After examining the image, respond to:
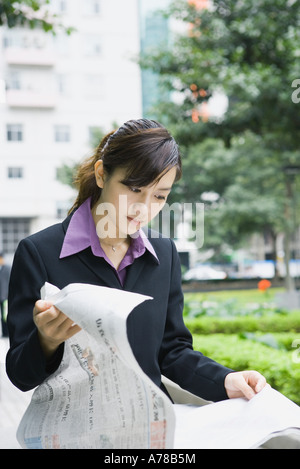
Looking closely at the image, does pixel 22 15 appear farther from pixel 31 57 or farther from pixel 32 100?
pixel 31 57

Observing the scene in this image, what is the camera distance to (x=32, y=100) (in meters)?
22.9

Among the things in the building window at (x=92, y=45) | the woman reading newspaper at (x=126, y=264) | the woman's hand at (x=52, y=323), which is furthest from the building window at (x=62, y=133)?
the woman's hand at (x=52, y=323)

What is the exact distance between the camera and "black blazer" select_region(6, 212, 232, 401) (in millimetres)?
941

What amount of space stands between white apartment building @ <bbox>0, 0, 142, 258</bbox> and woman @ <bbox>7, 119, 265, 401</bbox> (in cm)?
2192

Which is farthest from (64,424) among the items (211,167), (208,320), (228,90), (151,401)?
(211,167)

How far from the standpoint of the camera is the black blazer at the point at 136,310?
941 millimetres

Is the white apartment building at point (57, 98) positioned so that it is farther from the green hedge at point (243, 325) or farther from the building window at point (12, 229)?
the green hedge at point (243, 325)

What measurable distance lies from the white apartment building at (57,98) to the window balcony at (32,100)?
1.2 inches

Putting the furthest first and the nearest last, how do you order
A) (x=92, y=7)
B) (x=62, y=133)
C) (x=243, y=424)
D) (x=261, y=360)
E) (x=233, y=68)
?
(x=62, y=133), (x=92, y=7), (x=233, y=68), (x=261, y=360), (x=243, y=424)

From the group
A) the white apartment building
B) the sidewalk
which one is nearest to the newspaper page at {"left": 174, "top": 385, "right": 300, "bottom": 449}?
the sidewalk

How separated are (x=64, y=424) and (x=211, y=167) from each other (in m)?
18.5

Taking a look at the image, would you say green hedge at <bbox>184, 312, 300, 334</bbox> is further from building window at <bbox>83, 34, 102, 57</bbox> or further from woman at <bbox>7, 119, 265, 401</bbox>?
building window at <bbox>83, 34, 102, 57</bbox>

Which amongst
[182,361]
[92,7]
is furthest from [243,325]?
[92,7]

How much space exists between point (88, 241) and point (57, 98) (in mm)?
23039
